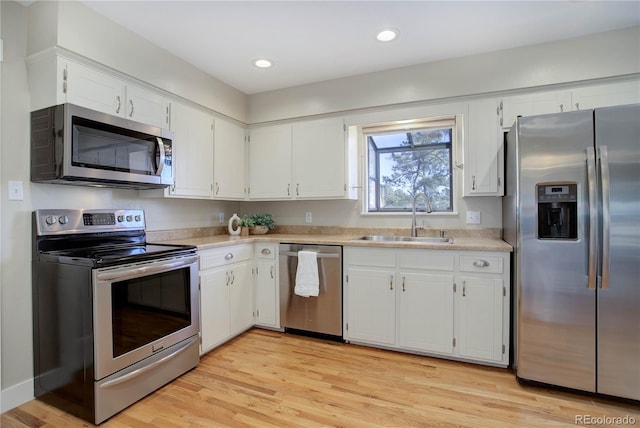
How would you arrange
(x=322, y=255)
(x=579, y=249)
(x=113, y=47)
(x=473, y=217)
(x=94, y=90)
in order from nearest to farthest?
(x=579, y=249) < (x=94, y=90) < (x=113, y=47) < (x=322, y=255) < (x=473, y=217)

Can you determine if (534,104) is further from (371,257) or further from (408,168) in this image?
(371,257)

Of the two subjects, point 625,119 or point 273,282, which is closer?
point 625,119

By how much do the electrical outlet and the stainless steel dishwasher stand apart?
1227mm

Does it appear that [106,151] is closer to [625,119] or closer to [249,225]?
[249,225]

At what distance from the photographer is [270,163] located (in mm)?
3395

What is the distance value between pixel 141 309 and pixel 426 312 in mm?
1995

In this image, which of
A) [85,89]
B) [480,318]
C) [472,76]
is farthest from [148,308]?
[472,76]

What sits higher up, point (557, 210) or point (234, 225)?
point (557, 210)

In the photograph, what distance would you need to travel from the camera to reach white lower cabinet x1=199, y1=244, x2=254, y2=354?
2.48m

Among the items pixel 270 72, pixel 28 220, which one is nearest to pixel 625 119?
pixel 270 72

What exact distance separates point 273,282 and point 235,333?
1.79ft

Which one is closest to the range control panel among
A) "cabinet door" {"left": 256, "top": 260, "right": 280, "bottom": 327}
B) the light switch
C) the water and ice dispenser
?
the light switch

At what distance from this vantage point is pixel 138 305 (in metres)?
1.93

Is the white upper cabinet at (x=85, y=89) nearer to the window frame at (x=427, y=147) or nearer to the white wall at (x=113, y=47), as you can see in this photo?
the white wall at (x=113, y=47)
